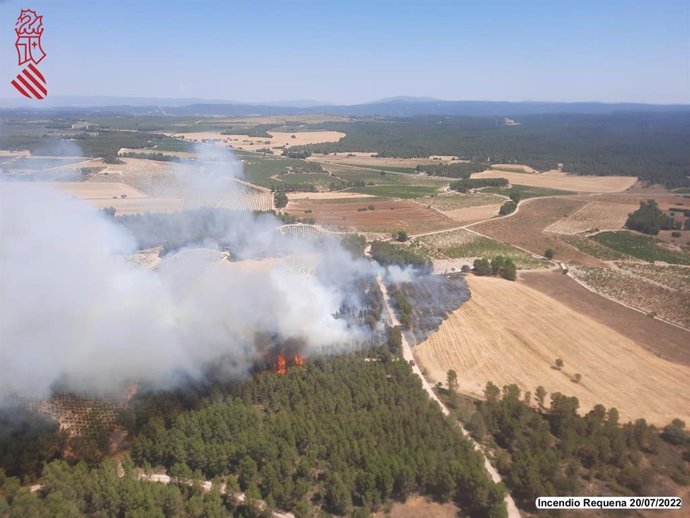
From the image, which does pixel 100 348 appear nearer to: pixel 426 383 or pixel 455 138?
pixel 426 383

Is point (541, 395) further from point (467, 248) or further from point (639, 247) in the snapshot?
point (639, 247)

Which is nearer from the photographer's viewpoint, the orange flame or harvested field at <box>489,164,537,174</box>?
the orange flame

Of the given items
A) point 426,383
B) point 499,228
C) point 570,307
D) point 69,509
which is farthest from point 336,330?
point 499,228

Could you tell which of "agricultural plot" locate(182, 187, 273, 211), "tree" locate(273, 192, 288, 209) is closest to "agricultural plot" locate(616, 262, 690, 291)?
"tree" locate(273, 192, 288, 209)

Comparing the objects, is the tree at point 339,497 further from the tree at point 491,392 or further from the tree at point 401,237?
the tree at point 401,237

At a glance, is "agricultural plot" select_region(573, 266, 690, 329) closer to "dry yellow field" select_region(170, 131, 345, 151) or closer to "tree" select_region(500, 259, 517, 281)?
"tree" select_region(500, 259, 517, 281)
